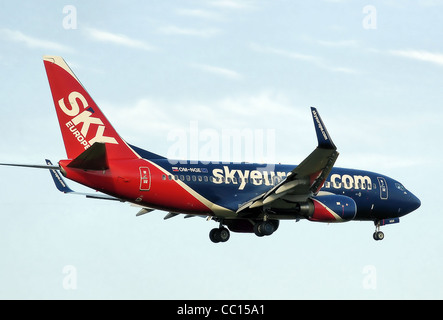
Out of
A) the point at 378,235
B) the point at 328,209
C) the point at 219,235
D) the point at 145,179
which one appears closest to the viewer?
the point at 145,179

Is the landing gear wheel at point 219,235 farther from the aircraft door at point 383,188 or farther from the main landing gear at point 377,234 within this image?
the aircraft door at point 383,188

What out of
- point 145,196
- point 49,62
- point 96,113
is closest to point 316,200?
point 145,196

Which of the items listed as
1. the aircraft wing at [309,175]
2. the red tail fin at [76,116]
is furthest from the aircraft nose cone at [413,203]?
the red tail fin at [76,116]

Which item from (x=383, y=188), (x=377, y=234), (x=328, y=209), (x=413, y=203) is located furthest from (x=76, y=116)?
(x=413, y=203)

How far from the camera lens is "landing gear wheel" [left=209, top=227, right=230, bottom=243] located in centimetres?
4850

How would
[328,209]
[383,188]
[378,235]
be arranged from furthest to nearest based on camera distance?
[378,235] → [383,188] → [328,209]

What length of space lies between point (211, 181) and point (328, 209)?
6.71 m

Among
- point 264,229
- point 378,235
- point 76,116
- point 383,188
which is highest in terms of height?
point 76,116

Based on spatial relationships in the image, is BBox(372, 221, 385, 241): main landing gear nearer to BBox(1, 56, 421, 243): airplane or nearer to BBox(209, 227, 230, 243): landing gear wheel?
BBox(1, 56, 421, 243): airplane

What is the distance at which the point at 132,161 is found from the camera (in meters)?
42.2

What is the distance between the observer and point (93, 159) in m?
39.5

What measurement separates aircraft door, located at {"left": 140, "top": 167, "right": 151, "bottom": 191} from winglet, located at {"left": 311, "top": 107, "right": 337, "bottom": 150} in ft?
29.7

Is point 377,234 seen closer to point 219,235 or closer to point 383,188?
point 383,188

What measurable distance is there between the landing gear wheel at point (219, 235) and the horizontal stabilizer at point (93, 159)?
10.2 m
